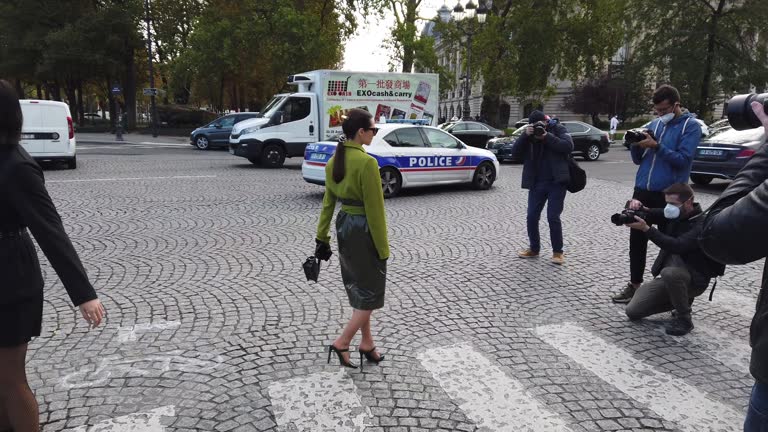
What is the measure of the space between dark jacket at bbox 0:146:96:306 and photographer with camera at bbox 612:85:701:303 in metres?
4.29

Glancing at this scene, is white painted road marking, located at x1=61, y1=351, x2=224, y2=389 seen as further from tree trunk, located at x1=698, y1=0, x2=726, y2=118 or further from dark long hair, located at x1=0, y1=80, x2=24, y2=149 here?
tree trunk, located at x1=698, y1=0, x2=726, y2=118

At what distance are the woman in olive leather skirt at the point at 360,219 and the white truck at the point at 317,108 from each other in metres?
13.4

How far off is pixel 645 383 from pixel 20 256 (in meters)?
3.49

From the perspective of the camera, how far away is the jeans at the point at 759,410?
1.76m

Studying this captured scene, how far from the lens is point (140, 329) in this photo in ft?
14.0

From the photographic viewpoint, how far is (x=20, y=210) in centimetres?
224

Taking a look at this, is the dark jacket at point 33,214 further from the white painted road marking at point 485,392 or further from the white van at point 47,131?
the white van at point 47,131

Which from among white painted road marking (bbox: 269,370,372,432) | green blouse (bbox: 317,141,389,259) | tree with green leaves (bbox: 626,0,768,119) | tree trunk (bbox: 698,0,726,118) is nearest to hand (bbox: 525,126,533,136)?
green blouse (bbox: 317,141,389,259)

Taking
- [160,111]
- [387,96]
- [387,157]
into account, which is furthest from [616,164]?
[160,111]

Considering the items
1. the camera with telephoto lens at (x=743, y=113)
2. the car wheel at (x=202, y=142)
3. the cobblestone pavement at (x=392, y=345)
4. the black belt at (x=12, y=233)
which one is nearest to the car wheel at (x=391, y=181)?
the cobblestone pavement at (x=392, y=345)

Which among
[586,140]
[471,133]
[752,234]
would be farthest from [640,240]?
[471,133]

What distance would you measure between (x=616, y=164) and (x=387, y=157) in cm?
1212

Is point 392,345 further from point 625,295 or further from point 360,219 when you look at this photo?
point 625,295

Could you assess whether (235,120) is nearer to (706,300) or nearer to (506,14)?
(506,14)
